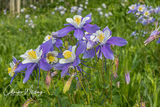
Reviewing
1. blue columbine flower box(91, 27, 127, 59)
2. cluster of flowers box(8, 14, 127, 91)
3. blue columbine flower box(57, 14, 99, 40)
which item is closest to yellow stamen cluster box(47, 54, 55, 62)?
cluster of flowers box(8, 14, 127, 91)

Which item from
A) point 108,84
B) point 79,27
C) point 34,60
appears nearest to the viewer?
point 34,60

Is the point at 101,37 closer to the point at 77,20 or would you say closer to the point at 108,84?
the point at 77,20

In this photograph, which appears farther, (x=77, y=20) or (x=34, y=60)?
(x=77, y=20)

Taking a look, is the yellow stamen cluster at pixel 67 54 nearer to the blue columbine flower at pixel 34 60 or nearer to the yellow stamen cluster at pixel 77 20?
the blue columbine flower at pixel 34 60

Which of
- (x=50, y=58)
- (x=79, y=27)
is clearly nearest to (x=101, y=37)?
(x=79, y=27)

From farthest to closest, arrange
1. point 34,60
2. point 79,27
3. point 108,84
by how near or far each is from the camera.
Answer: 1. point 108,84
2. point 79,27
3. point 34,60

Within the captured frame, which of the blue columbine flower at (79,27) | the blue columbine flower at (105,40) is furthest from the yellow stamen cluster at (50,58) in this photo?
the blue columbine flower at (105,40)

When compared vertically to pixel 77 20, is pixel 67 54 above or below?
below

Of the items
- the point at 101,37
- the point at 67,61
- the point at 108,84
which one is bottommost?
the point at 108,84

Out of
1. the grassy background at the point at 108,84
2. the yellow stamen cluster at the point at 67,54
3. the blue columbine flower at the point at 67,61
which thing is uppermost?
the yellow stamen cluster at the point at 67,54

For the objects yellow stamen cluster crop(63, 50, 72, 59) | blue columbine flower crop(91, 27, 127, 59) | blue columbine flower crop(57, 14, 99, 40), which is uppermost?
blue columbine flower crop(57, 14, 99, 40)

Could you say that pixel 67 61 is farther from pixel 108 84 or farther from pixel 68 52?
pixel 108 84

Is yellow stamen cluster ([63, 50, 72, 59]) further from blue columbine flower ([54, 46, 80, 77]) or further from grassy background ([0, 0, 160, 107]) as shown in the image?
grassy background ([0, 0, 160, 107])
